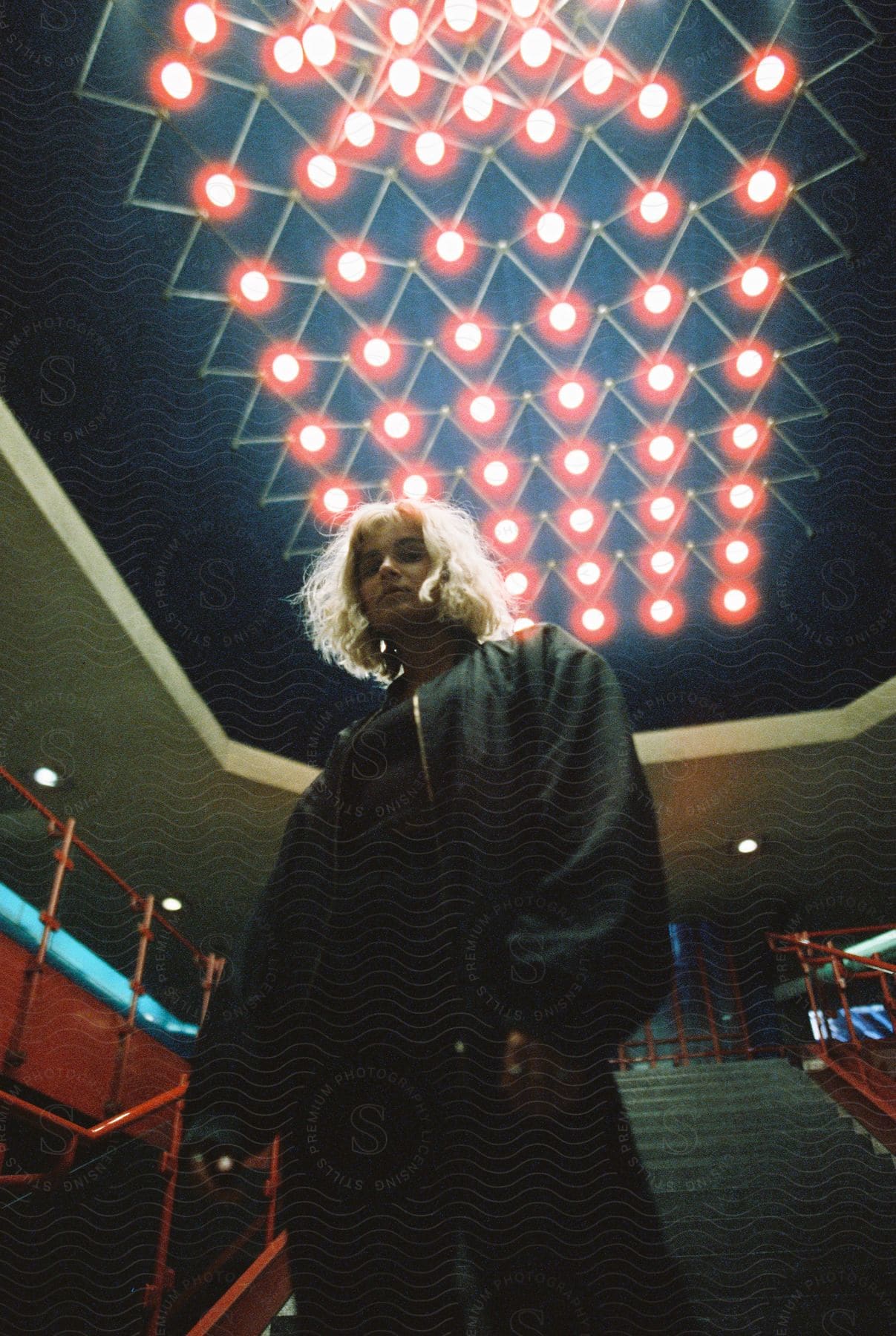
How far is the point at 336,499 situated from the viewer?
2.70 metres

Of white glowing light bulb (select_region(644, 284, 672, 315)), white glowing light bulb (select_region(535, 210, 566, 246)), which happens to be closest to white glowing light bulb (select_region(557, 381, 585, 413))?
white glowing light bulb (select_region(644, 284, 672, 315))

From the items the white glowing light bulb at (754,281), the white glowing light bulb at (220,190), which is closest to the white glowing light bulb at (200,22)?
the white glowing light bulb at (220,190)

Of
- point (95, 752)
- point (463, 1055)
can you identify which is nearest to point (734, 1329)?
point (463, 1055)

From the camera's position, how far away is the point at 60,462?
2.65 metres

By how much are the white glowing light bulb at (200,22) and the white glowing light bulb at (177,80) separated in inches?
2.6

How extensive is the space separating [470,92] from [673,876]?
4484 millimetres

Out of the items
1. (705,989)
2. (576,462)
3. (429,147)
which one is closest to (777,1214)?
(576,462)

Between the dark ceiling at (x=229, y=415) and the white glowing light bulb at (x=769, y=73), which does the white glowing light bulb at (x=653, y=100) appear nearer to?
the dark ceiling at (x=229, y=415)

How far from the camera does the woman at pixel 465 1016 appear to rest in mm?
580

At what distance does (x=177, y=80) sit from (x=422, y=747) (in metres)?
1.84

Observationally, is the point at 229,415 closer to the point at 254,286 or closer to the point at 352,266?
the point at 254,286

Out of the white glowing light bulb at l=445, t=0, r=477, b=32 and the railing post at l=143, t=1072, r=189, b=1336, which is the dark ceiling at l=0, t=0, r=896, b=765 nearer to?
the white glowing light bulb at l=445, t=0, r=477, b=32

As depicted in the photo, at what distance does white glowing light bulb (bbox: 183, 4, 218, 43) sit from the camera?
1892 millimetres

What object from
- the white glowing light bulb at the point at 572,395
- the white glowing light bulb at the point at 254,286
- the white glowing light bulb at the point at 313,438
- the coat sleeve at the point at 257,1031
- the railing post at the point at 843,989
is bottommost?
the coat sleeve at the point at 257,1031
